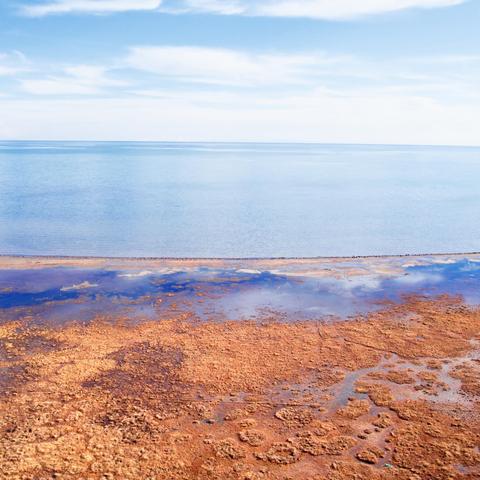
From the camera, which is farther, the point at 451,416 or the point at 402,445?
the point at 451,416

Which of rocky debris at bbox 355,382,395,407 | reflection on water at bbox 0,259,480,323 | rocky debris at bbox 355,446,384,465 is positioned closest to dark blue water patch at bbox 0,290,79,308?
reflection on water at bbox 0,259,480,323

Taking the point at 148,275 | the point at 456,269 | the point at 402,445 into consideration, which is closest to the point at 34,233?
the point at 148,275

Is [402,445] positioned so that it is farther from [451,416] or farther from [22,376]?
[22,376]

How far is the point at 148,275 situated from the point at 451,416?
2226cm

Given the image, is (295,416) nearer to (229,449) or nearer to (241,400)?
(241,400)

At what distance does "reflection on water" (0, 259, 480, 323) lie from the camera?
86.1 feet

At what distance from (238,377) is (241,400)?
1657mm

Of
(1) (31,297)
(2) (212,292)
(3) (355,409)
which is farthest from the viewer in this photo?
(2) (212,292)

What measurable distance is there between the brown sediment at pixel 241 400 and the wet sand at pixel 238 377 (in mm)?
63

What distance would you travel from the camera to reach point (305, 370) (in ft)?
64.3

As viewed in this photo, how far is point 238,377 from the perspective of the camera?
18.9 meters

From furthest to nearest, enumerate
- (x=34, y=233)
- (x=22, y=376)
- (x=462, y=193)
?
(x=462, y=193) < (x=34, y=233) < (x=22, y=376)

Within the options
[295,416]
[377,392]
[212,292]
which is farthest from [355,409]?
[212,292]

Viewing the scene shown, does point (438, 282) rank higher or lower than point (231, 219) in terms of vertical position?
lower
